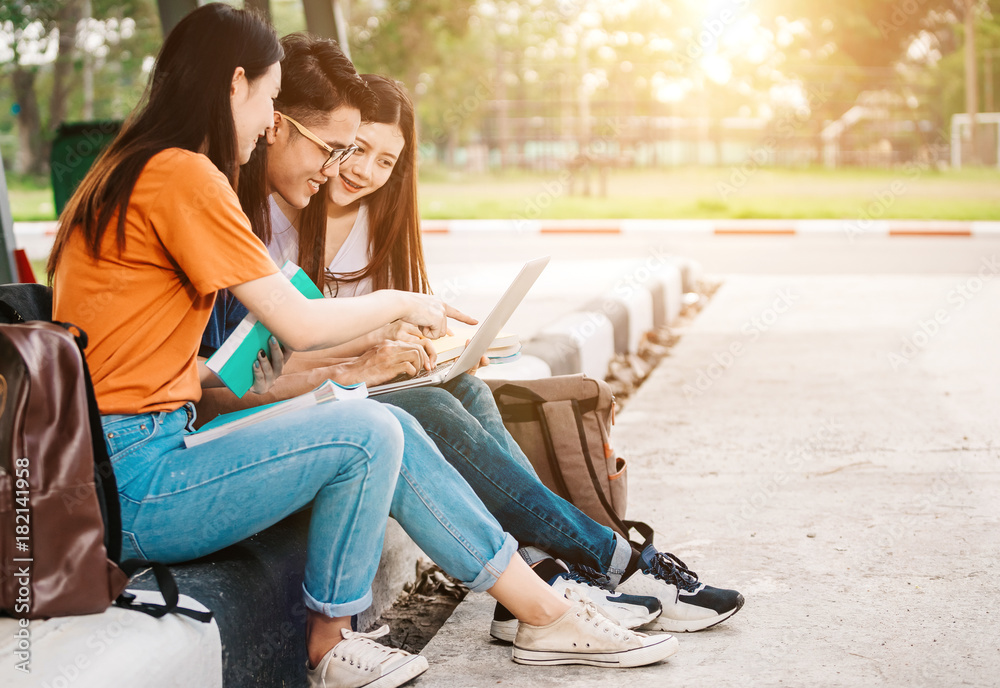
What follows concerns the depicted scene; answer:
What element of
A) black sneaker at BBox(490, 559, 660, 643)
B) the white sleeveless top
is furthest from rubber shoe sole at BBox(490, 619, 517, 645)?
the white sleeveless top

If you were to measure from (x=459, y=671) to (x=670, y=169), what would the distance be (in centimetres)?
2522

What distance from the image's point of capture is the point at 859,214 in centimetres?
1534

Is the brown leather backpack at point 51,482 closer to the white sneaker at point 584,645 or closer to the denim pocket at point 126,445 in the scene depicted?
the denim pocket at point 126,445

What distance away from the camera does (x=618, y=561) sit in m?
2.57

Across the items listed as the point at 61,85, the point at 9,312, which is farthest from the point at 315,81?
the point at 61,85

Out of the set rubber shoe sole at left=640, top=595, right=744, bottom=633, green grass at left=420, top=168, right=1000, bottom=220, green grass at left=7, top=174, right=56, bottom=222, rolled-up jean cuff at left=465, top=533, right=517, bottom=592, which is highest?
rolled-up jean cuff at left=465, top=533, right=517, bottom=592

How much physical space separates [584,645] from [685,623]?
0.32 m

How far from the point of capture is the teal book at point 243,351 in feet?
7.12

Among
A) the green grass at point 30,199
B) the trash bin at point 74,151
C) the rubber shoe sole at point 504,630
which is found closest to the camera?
the rubber shoe sole at point 504,630

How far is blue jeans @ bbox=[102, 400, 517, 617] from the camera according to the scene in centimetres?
195

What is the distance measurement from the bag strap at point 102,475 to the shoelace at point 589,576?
3.56ft

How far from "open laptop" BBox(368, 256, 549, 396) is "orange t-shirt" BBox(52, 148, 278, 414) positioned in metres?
0.60

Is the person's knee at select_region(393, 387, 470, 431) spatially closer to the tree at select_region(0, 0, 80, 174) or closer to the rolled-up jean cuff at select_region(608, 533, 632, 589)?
the rolled-up jean cuff at select_region(608, 533, 632, 589)

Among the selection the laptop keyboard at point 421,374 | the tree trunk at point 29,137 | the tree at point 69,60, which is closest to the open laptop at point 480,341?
the laptop keyboard at point 421,374
